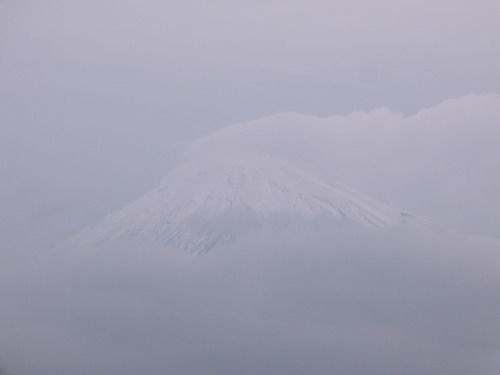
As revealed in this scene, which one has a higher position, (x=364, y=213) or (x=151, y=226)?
(x=364, y=213)

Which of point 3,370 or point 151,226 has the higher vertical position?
point 151,226

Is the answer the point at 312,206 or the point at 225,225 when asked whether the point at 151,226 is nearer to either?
the point at 225,225

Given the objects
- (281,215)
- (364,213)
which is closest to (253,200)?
(281,215)

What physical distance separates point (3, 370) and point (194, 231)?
79.7 inches

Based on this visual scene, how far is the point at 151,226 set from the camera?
16.3 feet

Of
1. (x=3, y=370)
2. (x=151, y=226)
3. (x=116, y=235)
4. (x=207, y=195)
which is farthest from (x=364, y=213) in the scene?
(x=3, y=370)

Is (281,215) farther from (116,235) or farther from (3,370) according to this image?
(3,370)


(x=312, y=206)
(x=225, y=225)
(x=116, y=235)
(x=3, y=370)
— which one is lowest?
(x=3, y=370)

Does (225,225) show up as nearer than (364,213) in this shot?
No

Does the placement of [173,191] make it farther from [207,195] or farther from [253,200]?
[253,200]

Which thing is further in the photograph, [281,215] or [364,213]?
[281,215]

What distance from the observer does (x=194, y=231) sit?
199 inches

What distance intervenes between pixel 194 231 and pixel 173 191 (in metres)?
0.46

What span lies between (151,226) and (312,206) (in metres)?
1.54
